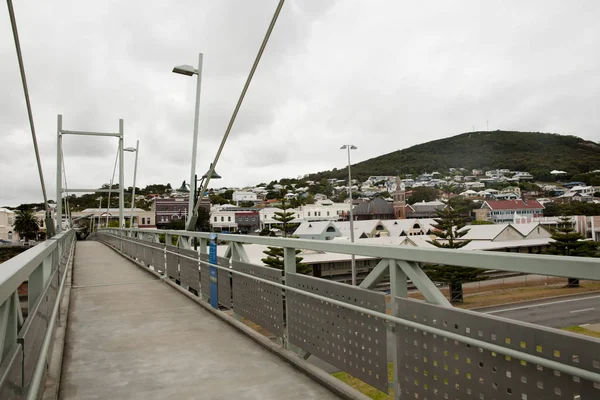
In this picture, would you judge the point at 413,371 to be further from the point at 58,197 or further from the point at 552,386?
the point at 58,197

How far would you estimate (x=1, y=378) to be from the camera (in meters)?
1.43

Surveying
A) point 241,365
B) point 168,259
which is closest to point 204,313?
point 241,365

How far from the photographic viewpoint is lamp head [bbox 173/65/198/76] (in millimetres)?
9969

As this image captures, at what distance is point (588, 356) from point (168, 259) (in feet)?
25.6

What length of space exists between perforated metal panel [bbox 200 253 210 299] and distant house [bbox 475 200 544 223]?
5465cm

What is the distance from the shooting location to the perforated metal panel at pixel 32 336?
1.91 metres

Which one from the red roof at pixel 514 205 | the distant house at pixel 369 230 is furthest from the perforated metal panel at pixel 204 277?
the red roof at pixel 514 205

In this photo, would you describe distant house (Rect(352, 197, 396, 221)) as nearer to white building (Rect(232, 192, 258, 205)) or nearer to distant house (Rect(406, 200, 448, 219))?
distant house (Rect(406, 200, 448, 219))

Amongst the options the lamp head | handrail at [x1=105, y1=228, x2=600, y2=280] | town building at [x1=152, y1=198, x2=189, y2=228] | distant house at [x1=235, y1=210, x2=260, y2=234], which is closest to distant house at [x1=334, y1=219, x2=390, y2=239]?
distant house at [x1=235, y1=210, x2=260, y2=234]

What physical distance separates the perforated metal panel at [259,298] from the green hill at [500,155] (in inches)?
2528

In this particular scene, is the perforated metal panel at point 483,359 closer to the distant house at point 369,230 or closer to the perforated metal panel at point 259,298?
the perforated metal panel at point 259,298

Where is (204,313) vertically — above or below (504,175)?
below

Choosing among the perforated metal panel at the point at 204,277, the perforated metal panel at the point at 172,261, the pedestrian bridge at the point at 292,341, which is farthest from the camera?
the perforated metal panel at the point at 172,261

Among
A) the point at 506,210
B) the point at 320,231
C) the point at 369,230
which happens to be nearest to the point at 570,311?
the point at 320,231
